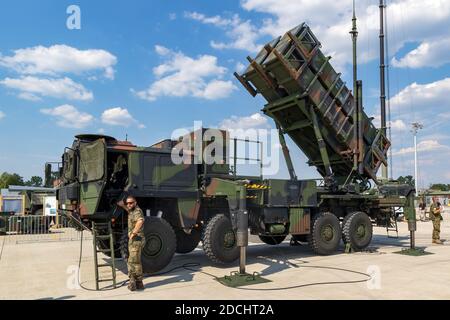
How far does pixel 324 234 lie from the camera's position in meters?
10.6

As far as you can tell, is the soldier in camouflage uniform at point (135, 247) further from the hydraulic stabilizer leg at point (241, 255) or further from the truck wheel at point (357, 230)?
the truck wheel at point (357, 230)

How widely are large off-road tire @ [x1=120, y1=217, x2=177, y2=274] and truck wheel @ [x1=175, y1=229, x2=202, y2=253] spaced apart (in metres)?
2.30

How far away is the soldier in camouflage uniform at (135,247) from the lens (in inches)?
259

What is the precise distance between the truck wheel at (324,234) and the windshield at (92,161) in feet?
18.3

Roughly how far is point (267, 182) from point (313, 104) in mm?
2364

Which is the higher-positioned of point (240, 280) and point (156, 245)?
point (156, 245)

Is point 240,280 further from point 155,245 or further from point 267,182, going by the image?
point 267,182

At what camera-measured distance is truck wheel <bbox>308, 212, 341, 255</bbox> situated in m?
10.4

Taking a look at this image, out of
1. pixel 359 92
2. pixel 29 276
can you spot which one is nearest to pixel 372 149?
pixel 359 92

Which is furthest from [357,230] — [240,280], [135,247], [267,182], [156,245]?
[135,247]

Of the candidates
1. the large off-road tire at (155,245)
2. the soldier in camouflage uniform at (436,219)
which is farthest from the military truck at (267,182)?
the soldier in camouflage uniform at (436,219)

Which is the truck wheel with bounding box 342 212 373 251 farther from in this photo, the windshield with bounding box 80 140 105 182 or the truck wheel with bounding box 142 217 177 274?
the windshield with bounding box 80 140 105 182
